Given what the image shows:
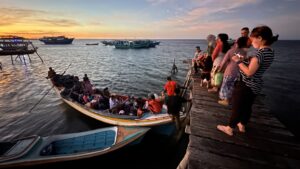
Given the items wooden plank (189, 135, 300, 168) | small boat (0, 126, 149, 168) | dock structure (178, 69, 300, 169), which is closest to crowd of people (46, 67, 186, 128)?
small boat (0, 126, 149, 168)

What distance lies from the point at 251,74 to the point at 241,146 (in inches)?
55.4

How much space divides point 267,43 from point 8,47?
55164 millimetres

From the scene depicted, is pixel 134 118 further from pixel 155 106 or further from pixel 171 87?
pixel 171 87

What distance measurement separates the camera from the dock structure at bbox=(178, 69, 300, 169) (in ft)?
9.24

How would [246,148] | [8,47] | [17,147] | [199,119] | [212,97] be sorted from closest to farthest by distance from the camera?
[246,148] < [199,119] < [212,97] < [17,147] < [8,47]

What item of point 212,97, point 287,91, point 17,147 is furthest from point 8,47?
Result: point 287,91

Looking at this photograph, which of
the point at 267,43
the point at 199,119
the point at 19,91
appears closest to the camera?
the point at 267,43

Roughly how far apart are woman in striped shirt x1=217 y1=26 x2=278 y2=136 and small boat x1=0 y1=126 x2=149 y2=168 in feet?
20.0

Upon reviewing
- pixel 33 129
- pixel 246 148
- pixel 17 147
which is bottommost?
pixel 33 129

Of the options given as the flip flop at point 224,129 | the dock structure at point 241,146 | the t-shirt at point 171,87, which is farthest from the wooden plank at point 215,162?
the t-shirt at point 171,87

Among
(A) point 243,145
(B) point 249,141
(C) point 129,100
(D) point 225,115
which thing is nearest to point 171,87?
(C) point 129,100

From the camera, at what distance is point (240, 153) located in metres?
3.05

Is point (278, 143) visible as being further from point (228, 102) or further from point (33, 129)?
point (33, 129)

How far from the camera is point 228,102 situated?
5203mm
